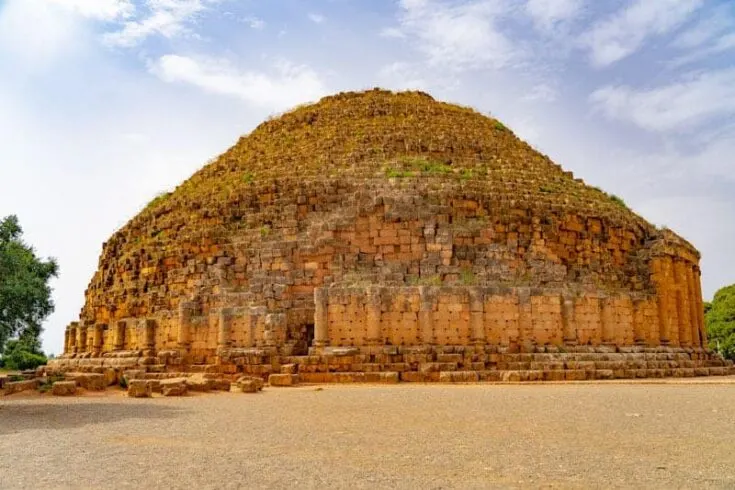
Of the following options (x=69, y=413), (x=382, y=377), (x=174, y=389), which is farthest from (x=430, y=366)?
(x=69, y=413)

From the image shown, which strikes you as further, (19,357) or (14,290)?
(19,357)

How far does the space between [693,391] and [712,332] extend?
131ft

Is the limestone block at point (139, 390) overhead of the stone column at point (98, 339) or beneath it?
beneath

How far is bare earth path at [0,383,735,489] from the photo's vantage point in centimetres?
666

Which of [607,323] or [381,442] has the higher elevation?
[607,323]

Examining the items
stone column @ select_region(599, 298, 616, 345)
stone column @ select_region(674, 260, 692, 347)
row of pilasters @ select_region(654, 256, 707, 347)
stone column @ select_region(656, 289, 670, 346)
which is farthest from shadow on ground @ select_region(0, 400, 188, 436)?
stone column @ select_region(674, 260, 692, 347)

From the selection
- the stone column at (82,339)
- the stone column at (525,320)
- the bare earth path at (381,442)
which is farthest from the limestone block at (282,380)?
the stone column at (82,339)

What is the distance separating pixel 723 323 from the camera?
50656mm

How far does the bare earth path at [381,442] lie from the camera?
21.9 ft

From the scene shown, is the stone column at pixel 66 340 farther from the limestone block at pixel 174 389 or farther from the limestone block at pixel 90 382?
the limestone block at pixel 174 389

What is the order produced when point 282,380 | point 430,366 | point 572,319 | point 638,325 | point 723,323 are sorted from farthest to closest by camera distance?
point 723,323 → point 638,325 → point 572,319 → point 430,366 → point 282,380

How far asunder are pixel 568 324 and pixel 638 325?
142 inches

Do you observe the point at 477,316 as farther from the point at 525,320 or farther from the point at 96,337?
the point at 96,337

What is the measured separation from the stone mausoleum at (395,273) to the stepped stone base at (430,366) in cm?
5
